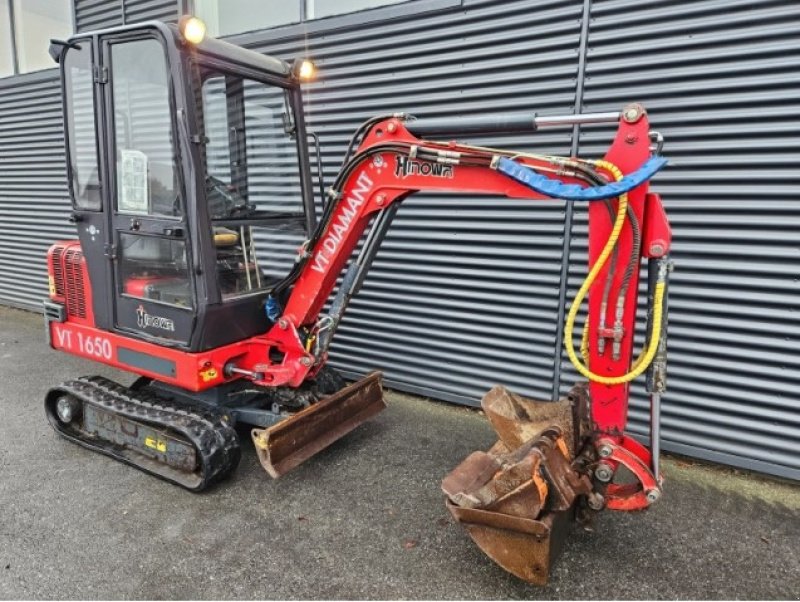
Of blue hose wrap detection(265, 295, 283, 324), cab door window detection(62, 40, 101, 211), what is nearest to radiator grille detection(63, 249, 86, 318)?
cab door window detection(62, 40, 101, 211)

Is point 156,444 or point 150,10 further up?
point 150,10

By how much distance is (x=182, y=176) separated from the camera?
10.7ft

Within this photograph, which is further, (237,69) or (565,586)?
(237,69)

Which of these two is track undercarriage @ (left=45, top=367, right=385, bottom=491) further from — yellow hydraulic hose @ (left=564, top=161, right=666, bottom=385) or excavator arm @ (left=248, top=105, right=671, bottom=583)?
yellow hydraulic hose @ (left=564, top=161, right=666, bottom=385)

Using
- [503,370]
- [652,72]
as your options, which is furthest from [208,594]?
[652,72]

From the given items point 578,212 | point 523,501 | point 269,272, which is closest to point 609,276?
point 523,501

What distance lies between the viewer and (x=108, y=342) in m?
3.92

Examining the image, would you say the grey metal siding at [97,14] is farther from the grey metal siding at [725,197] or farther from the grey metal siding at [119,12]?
the grey metal siding at [725,197]

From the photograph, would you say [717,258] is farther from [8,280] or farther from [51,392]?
[8,280]

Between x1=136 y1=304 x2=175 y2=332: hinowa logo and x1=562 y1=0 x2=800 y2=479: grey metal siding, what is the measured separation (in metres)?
3.31

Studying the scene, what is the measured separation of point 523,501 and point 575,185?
1.49 metres

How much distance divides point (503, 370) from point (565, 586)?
2.25m

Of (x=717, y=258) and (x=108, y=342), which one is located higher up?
(x=717, y=258)

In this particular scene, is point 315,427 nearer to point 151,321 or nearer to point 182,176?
point 151,321
